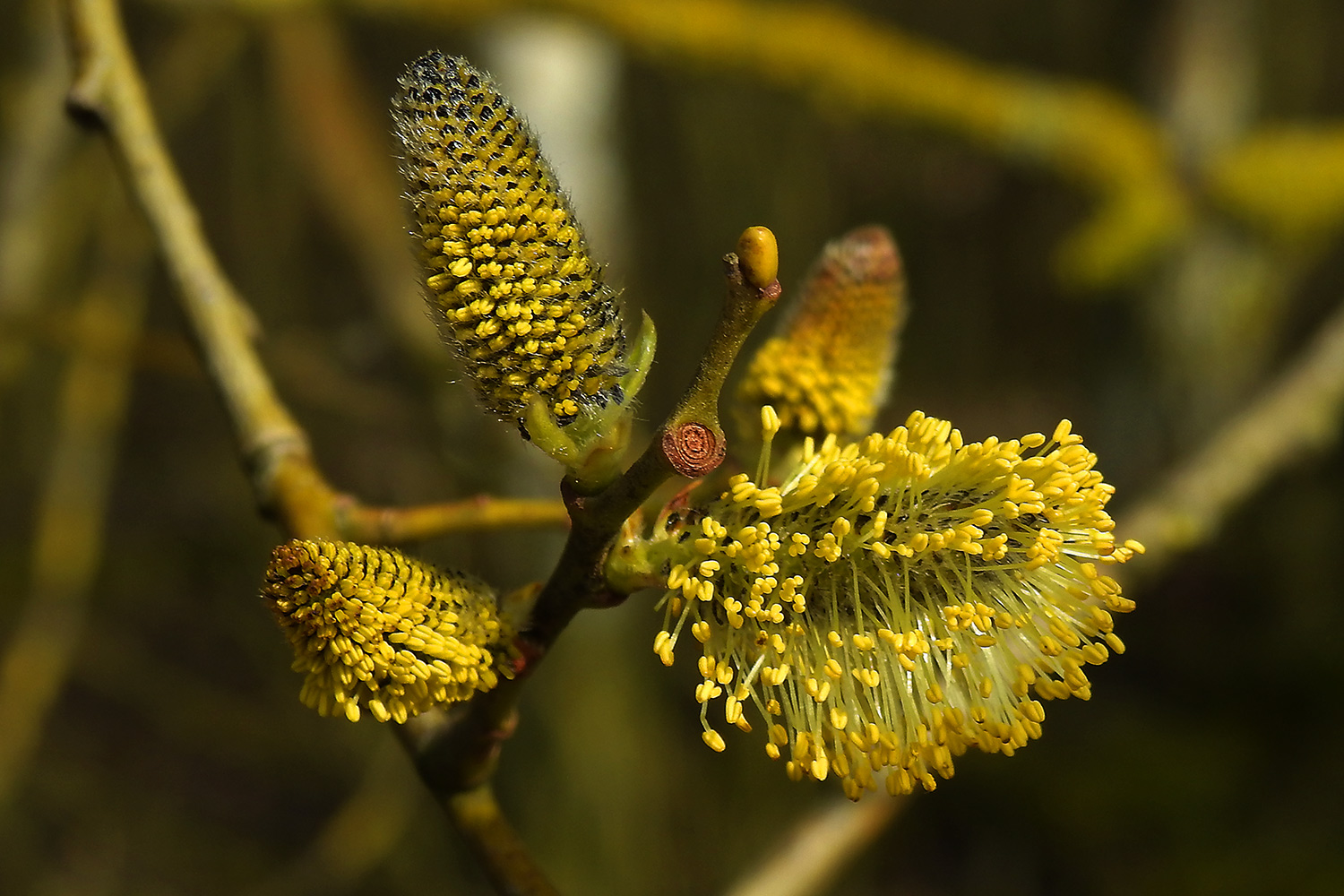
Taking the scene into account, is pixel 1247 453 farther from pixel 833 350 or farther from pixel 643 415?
pixel 643 415

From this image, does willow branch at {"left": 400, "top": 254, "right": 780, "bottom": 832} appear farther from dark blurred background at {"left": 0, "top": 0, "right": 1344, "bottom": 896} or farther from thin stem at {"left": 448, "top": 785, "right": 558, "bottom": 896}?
dark blurred background at {"left": 0, "top": 0, "right": 1344, "bottom": 896}

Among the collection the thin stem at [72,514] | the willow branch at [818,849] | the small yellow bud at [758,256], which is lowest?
the thin stem at [72,514]

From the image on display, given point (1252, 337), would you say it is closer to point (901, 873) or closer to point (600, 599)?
point (901, 873)

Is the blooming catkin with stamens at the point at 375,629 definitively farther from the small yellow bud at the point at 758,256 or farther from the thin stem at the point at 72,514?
the thin stem at the point at 72,514

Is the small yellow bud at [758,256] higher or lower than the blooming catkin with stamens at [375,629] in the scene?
higher

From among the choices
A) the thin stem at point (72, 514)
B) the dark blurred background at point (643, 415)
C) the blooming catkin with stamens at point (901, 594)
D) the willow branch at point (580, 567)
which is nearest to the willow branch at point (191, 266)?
A: the willow branch at point (580, 567)
